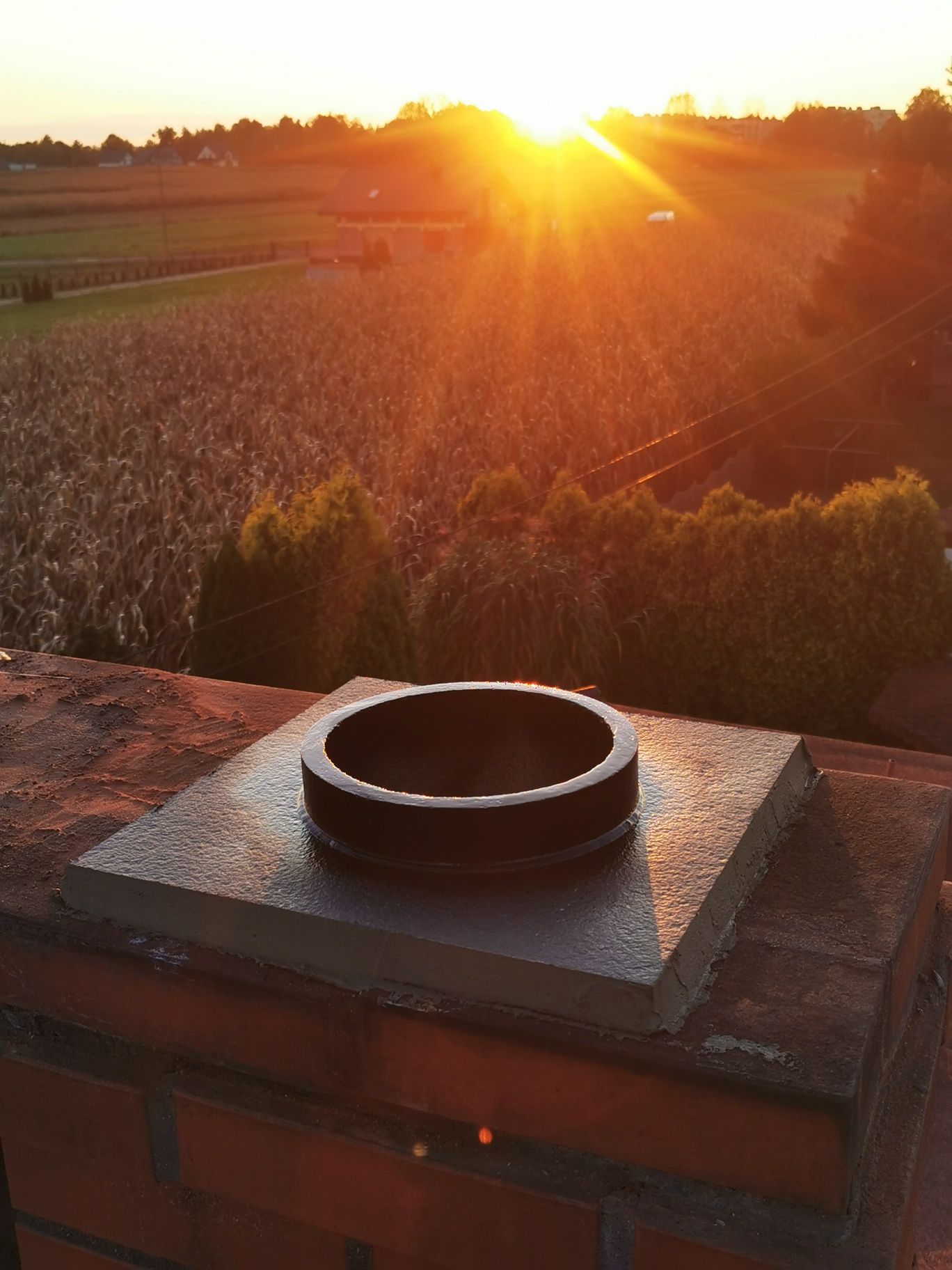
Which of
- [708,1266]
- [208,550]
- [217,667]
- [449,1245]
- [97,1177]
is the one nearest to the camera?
[708,1266]

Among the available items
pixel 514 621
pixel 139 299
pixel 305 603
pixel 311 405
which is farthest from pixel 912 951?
pixel 139 299

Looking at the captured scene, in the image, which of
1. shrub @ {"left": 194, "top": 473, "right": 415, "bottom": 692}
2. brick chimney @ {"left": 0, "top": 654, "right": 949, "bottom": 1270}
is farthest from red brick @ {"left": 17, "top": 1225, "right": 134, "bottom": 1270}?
shrub @ {"left": 194, "top": 473, "right": 415, "bottom": 692}

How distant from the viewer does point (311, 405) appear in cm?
2016

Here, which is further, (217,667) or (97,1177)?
(217,667)

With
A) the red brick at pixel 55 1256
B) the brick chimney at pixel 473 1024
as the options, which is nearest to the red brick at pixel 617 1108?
the brick chimney at pixel 473 1024

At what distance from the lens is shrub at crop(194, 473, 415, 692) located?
26.0 ft

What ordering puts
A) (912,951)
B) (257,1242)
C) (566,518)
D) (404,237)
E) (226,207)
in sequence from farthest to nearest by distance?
(226,207)
(404,237)
(566,518)
(912,951)
(257,1242)

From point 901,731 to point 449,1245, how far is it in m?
7.48

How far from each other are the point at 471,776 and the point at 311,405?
739 inches

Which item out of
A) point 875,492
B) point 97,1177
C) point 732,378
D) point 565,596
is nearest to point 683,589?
point 565,596

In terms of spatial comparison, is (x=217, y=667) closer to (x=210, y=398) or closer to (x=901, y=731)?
(x=901, y=731)

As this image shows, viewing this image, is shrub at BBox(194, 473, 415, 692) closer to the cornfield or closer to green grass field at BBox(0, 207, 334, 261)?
the cornfield

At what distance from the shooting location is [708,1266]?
4.10 ft

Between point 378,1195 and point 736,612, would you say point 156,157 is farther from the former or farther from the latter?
point 378,1195
